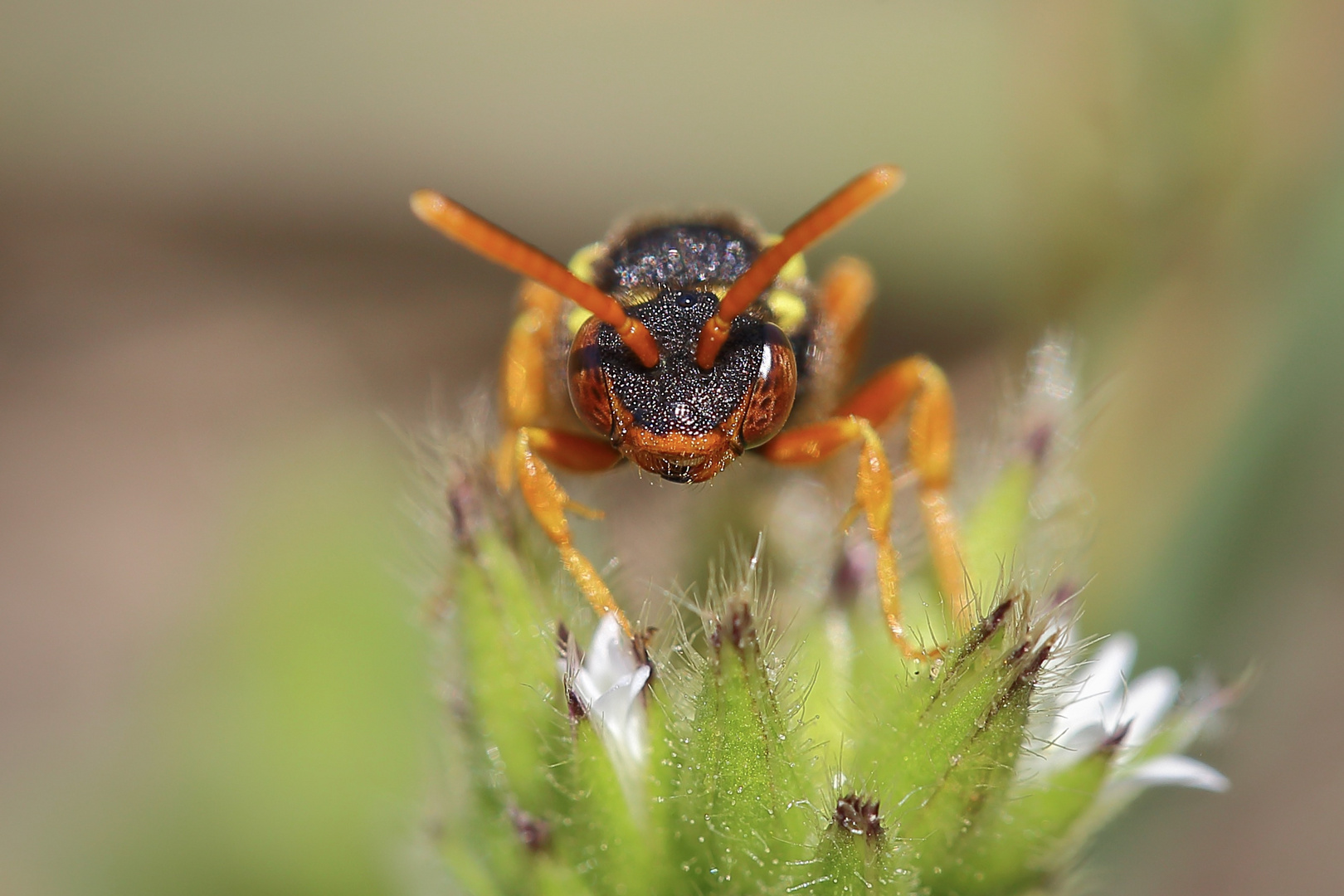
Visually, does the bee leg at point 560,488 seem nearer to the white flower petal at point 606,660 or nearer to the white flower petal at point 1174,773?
the white flower petal at point 606,660

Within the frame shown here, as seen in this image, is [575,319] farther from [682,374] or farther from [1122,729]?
[1122,729]

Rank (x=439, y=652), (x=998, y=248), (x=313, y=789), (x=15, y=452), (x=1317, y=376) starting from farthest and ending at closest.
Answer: (x=15, y=452) < (x=998, y=248) < (x=313, y=789) < (x=1317, y=376) < (x=439, y=652)

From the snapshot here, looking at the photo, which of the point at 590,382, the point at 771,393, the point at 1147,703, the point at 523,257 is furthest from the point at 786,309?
the point at 1147,703

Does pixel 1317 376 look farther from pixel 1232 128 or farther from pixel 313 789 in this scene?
pixel 313 789

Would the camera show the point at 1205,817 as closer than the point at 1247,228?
No

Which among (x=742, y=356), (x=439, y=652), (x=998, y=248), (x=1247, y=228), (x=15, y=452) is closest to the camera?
(x=742, y=356)

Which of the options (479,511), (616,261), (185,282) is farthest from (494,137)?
(479,511)

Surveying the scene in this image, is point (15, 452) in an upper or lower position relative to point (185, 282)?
lower

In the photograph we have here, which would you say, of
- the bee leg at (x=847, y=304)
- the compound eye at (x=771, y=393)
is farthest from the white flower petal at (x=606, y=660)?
the bee leg at (x=847, y=304)
